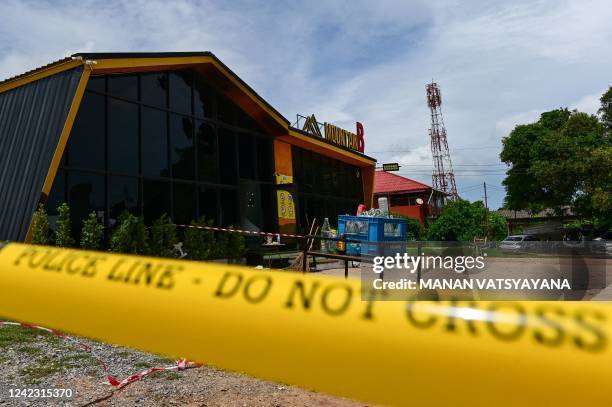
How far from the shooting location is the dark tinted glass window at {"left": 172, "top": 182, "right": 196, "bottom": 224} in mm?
14125

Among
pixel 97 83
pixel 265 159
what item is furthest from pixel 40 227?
pixel 265 159

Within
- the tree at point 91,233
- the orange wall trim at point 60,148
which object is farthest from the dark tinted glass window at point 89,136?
the tree at point 91,233

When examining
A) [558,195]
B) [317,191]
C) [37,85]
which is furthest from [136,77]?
[558,195]

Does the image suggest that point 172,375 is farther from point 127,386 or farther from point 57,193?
point 57,193

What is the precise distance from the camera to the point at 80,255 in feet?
6.07

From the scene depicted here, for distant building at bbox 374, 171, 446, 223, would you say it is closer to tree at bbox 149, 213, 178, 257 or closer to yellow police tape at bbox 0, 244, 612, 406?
tree at bbox 149, 213, 178, 257

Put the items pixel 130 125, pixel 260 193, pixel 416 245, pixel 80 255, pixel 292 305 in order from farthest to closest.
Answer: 1. pixel 260 193
2. pixel 130 125
3. pixel 416 245
4. pixel 80 255
5. pixel 292 305

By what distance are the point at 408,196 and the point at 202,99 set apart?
35.1m

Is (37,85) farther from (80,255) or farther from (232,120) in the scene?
(80,255)

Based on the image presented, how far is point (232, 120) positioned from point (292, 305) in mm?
16226

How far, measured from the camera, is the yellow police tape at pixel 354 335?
106cm

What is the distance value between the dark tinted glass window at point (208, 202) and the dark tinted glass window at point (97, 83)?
4294 millimetres

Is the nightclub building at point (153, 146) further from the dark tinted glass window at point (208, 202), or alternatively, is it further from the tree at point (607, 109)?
the tree at point (607, 109)

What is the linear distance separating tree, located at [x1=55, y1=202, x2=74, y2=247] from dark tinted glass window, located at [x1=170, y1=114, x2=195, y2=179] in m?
4.20
